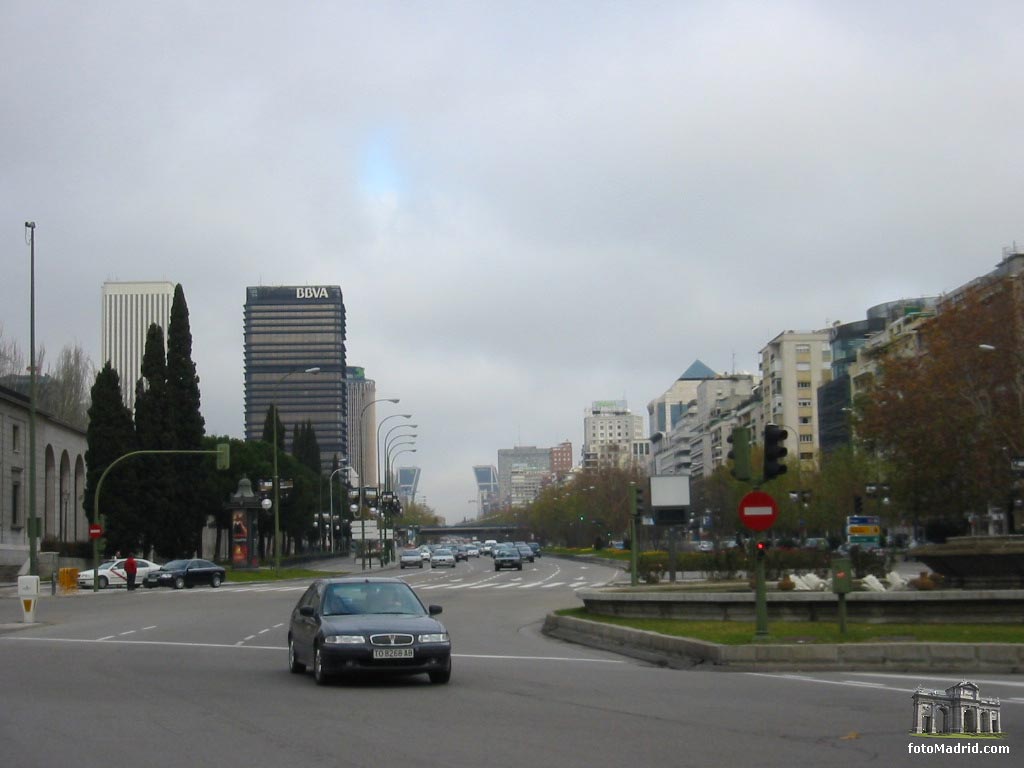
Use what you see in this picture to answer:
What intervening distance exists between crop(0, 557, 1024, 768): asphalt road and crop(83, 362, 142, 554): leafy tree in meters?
54.0

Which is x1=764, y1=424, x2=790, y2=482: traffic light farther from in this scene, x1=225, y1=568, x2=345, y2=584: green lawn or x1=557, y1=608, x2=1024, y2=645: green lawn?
x1=225, y1=568, x2=345, y2=584: green lawn

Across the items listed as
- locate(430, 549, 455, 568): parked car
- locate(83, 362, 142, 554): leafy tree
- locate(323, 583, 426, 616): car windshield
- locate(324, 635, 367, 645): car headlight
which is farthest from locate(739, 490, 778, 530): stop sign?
locate(430, 549, 455, 568): parked car

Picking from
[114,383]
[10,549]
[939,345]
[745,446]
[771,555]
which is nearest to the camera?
[745,446]

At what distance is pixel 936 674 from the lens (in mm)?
16562

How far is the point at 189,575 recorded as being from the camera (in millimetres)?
57688

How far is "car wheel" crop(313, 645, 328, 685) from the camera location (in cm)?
1484

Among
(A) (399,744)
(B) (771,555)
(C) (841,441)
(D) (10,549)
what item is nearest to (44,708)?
(A) (399,744)

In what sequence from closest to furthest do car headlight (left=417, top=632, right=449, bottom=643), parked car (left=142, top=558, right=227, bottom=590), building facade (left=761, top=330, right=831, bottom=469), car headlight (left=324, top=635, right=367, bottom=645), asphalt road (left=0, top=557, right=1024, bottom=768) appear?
asphalt road (left=0, top=557, right=1024, bottom=768), car headlight (left=324, top=635, right=367, bottom=645), car headlight (left=417, top=632, right=449, bottom=643), parked car (left=142, top=558, right=227, bottom=590), building facade (left=761, top=330, right=831, bottom=469)

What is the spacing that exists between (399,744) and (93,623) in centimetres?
2340

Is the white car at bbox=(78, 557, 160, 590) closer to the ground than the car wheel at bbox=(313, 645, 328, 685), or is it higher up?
closer to the ground

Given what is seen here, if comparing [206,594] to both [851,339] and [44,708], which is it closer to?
[44,708]

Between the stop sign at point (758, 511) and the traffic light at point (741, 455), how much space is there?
43 cm

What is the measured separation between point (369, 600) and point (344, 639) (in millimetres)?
1276

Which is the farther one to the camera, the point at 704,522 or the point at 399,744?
the point at 704,522
